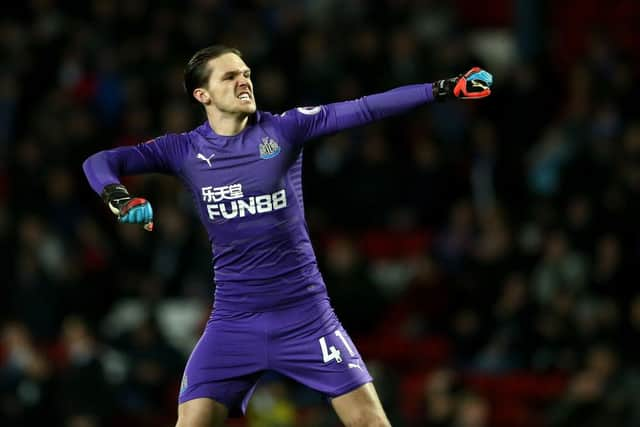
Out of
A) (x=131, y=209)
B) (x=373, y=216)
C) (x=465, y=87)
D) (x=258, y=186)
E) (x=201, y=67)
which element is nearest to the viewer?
(x=131, y=209)

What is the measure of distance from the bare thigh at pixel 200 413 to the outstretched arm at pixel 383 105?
1326 mm

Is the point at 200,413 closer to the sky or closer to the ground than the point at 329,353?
closer to the ground

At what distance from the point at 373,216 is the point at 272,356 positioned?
687 cm

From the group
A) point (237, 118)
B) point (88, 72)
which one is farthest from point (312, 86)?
point (237, 118)

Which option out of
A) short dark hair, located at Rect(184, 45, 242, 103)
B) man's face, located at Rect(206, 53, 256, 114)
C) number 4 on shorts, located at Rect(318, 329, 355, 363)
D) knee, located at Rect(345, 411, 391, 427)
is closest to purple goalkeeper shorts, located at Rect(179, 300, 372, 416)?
number 4 on shorts, located at Rect(318, 329, 355, 363)

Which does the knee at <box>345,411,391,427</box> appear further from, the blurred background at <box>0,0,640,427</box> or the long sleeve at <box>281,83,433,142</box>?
the blurred background at <box>0,0,640,427</box>

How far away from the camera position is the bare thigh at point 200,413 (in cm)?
624

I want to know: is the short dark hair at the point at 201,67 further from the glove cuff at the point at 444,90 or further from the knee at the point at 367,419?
the knee at the point at 367,419

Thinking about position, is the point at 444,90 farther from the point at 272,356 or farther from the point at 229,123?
the point at 272,356

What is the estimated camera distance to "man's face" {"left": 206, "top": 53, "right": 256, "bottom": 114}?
6.27 metres

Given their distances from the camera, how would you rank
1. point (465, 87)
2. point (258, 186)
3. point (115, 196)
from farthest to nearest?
point (258, 186) < point (465, 87) < point (115, 196)

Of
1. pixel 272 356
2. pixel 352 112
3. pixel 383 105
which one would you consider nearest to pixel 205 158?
pixel 352 112

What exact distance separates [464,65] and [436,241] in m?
2.04

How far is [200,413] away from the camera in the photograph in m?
6.25
